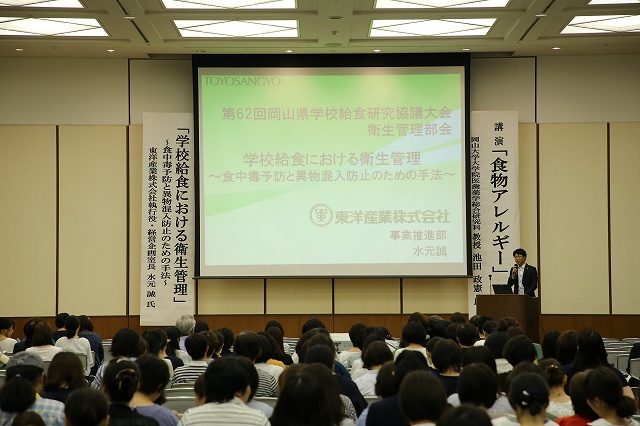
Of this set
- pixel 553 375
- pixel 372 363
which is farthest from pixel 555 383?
pixel 372 363

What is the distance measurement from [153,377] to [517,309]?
616 centimetres

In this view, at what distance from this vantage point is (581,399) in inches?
143

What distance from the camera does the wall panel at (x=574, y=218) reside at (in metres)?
12.0

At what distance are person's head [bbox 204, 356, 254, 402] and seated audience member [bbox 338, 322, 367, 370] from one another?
3.01 meters

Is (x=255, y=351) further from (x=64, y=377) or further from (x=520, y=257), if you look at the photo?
(x=520, y=257)

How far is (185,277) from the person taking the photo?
38.8 feet

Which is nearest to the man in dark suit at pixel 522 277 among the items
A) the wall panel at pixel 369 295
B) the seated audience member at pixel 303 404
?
the wall panel at pixel 369 295

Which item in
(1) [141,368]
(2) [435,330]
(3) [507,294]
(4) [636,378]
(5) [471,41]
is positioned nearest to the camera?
(1) [141,368]

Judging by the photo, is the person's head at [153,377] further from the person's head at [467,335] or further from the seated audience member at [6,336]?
the seated audience member at [6,336]

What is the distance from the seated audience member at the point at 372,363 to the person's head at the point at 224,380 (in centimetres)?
160

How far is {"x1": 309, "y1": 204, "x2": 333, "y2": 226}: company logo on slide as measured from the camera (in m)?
11.8

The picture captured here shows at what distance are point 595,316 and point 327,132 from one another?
15.6 ft

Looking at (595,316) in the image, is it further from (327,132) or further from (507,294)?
(327,132)

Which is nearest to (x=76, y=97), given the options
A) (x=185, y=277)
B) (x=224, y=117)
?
(x=224, y=117)
